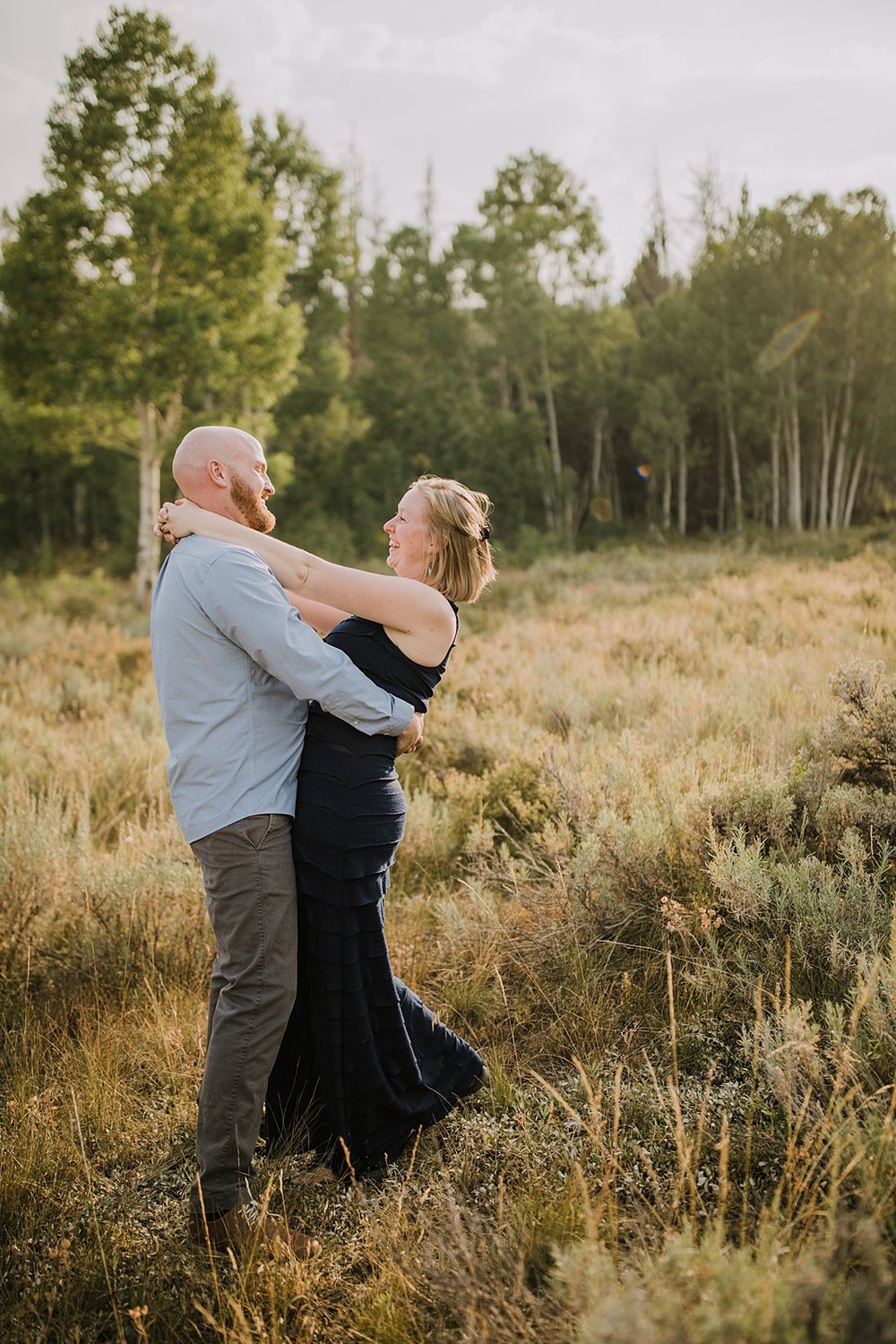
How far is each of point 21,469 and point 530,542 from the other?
24.6 metres

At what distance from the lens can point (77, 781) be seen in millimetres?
6238

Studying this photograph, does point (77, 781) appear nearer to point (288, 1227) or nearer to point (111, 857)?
point (111, 857)

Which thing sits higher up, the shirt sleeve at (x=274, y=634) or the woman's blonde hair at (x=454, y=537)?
the woman's blonde hair at (x=454, y=537)

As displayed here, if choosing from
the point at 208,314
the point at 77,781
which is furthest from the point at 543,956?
the point at 208,314

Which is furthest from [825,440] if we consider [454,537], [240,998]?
[240,998]

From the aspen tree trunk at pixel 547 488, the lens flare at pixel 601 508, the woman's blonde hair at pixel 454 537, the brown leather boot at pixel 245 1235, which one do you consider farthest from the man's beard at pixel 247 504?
the lens flare at pixel 601 508

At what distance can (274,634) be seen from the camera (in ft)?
7.61

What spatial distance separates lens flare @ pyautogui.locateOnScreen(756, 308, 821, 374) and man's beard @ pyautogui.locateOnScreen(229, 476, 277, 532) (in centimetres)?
2938

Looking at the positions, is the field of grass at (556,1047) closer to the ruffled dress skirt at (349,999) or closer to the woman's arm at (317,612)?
the ruffled dress skirt at (349,999)

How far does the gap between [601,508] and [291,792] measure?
33.8 metres

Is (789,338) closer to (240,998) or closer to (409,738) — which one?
(409,738)

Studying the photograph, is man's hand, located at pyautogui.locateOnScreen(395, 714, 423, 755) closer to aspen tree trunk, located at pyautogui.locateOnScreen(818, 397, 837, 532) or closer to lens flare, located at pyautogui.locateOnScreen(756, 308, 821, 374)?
aspen tree trunk, located at pyautogui.locateOnScreen(818, 397, 837, 532)

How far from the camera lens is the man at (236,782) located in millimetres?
2348

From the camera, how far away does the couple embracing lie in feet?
7.79
